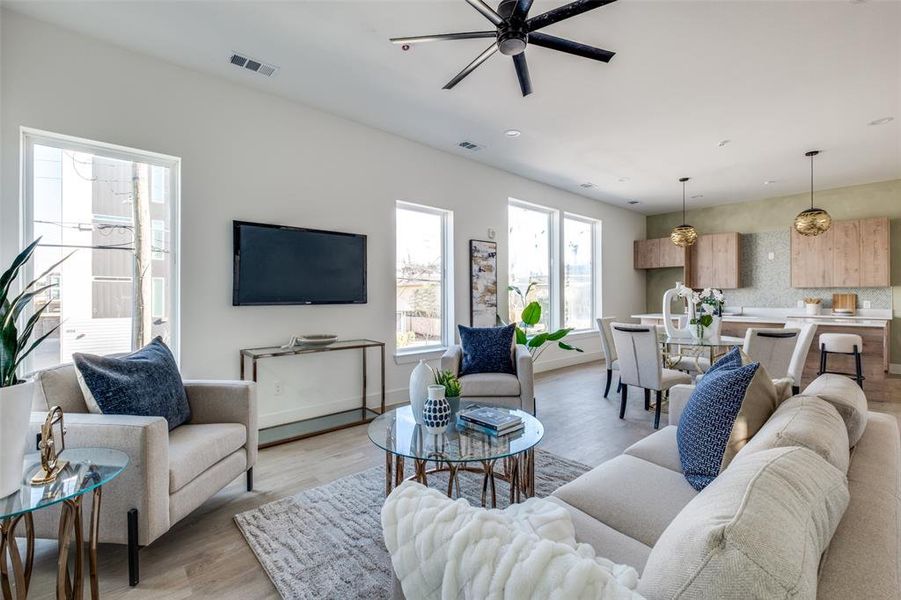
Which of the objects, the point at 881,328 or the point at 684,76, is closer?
the point at 684,76

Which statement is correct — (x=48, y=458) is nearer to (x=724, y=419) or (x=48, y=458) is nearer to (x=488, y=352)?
(x=724, y=419)

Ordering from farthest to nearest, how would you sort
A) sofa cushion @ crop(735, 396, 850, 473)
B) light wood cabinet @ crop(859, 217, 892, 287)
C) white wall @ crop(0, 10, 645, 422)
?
light wood cabinet @ crop(859, 217, 892, 287) → white wall @ crop(0, 10, 645, 422) → sofa cushion @ crop(735, 396, 850, 473)

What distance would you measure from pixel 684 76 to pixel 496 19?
1884mm

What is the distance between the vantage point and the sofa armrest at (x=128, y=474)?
1676 mm

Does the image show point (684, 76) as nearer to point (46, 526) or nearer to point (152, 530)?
point (152, 530)

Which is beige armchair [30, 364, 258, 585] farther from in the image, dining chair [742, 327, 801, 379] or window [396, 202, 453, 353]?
dining chair [742, 327, 801, 379]

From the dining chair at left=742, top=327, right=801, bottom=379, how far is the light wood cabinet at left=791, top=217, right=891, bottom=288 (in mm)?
3598

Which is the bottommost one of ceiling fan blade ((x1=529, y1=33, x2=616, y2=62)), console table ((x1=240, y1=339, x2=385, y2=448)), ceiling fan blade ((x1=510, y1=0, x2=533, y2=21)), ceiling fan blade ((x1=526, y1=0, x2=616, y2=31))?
console table ((x1=240, y1=339, x2=385, y2=448))

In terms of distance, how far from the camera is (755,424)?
1426 mm

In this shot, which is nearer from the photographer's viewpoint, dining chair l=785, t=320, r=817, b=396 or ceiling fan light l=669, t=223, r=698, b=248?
dining chair l=785, t=320, r=817, b=396

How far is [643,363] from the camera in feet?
12.4

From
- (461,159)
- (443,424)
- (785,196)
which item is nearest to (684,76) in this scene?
(461,159)

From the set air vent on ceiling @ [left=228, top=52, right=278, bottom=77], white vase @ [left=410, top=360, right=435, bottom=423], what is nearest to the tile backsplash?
white vase @ [left=410, top=360, right=435, bottom=423]

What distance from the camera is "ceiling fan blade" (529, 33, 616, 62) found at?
2.20 meters
